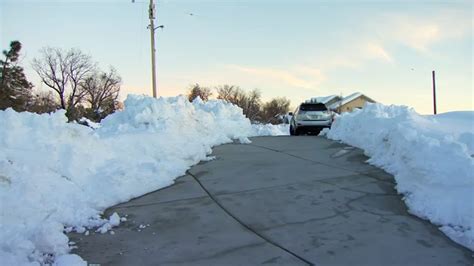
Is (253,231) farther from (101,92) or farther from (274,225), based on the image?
(101,92)

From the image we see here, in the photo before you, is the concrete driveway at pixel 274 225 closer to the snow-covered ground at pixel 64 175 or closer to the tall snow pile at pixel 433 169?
the tall snow pile at pixel 433 169

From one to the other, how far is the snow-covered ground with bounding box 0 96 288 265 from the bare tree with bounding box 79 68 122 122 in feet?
215

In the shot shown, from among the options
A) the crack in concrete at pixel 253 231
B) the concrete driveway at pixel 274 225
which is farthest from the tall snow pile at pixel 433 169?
the crack in concrete at pixel 253 231

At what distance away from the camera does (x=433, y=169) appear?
Answer: 281 inches

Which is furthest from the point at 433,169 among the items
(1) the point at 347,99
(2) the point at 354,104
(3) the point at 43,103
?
(2) the point at 354,104

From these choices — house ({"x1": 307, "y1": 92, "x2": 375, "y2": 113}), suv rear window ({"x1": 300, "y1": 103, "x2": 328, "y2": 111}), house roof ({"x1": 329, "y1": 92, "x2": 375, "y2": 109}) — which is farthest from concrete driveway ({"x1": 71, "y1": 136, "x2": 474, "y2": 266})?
house roof ({"x1": 329, "y1": 92, "x2": 375, "y2": 109})

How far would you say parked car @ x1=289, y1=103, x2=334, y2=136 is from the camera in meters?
20.0

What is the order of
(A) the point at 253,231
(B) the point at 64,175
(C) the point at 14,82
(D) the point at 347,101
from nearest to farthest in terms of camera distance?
(A) the point at 253,231 → (B) the point at 64,175 → (C) the point at 14,82 → (D) the point at 347,101

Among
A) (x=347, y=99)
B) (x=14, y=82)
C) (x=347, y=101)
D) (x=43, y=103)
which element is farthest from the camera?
(x=347, y=99)

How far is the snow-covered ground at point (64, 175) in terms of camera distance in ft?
17.2

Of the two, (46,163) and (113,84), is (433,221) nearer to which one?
(46,163)

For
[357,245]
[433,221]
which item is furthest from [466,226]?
[357,245]

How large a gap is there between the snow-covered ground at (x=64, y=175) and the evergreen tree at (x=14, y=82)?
155 ft

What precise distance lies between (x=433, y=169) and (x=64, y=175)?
6.09 m
